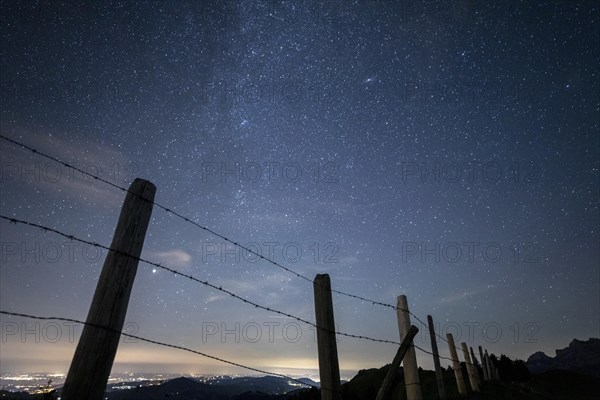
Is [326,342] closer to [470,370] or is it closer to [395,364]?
[395,364]

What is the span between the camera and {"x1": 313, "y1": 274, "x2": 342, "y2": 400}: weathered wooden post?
3820 mm

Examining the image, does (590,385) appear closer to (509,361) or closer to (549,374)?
(549,374)

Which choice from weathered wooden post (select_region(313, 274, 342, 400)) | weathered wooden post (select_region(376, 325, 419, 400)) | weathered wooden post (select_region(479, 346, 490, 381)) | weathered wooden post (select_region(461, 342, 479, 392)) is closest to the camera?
weathered wooden post (select_region(313, 274, 342, 400))

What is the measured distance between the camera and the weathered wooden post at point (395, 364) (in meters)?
4.81

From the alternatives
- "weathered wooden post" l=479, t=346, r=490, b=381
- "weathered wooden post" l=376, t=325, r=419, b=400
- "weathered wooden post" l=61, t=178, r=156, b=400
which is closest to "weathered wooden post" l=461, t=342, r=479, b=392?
"weathered wooden post" l=479, t=346, r=490, b=381

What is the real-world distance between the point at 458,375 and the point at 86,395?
51.7 feet

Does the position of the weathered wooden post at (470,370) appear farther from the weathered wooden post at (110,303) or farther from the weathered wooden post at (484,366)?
the weathered wooden post at (110,303)

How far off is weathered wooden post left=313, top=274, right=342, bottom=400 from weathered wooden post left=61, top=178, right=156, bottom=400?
2.30m

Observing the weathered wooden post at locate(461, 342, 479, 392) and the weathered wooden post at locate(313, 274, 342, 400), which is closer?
the weathered wooden post at locate(313, 274, 342, 400)

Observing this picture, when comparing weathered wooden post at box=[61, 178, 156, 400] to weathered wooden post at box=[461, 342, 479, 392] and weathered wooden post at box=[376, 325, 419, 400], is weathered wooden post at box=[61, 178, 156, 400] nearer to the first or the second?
weathered wooden post at box=[376, 325, 419, 400]

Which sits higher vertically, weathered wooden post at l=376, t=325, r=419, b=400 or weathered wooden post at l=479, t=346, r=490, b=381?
weathered wooden post at l=479, t=346, r=490, b=381

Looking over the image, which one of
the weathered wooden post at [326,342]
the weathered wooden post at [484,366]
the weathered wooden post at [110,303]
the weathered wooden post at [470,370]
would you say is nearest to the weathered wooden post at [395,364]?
the weathered wooden post at [326,342]

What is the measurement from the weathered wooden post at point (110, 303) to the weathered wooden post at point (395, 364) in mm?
3810

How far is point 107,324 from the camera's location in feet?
8.01
